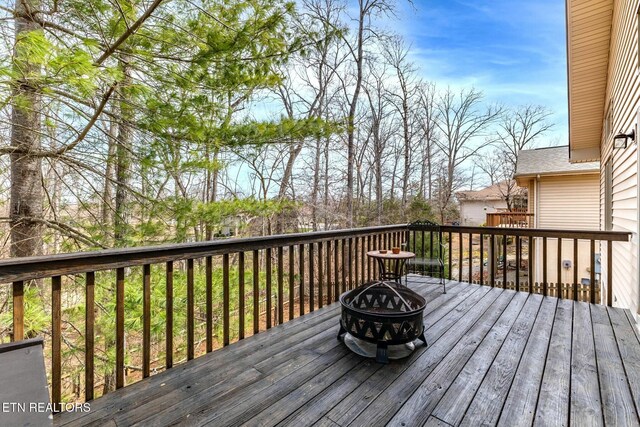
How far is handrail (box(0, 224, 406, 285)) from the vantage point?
1.57 meters

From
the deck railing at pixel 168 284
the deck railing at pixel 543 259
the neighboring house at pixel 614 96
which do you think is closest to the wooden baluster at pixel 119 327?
the deck railing at pixel 168 284

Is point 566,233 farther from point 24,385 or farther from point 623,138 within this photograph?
point 24,385

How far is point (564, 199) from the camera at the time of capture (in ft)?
31.8

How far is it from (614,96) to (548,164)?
631 centimetres

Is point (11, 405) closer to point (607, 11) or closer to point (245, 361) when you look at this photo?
point (245, 361)

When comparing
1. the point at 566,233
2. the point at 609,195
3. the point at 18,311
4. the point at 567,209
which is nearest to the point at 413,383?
the point at 18,311

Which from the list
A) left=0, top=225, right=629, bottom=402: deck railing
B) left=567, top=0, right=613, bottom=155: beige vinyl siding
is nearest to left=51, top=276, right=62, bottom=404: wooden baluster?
left=0, top=225, right=629, bottom=402: deck railing

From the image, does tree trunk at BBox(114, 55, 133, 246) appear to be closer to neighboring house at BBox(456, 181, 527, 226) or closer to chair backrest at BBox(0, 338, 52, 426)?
chair backrest at BBox(0, 338, 52, 426)

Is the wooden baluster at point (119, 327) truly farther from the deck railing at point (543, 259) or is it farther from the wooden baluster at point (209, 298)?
the deck railing at point (543, 259)

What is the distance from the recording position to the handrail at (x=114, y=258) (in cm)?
157

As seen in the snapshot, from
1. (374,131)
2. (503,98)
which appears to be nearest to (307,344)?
(374,131)

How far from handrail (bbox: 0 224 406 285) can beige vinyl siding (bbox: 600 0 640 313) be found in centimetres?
360

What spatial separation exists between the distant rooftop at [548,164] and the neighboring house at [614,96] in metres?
2.35

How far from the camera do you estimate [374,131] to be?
41.5 feet
